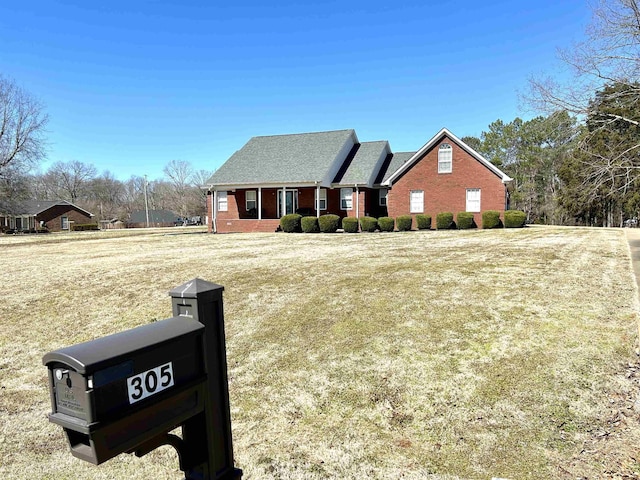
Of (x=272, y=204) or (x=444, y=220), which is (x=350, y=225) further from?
(x=272, y=204)

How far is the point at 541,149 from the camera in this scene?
48.8m

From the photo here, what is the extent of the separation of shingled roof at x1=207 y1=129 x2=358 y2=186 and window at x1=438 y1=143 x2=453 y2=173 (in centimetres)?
638

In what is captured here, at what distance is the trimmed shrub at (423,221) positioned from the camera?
76.5ft

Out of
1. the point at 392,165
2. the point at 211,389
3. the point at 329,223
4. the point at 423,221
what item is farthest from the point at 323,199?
the point at 211,389

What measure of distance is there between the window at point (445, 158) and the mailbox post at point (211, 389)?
2406 centimetres

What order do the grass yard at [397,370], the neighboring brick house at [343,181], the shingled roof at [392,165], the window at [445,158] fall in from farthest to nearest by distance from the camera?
the shingled roof at [392,165] < the window at [445,158] < the neighboring brick house at [343,181] < the grass yard at [397,370]

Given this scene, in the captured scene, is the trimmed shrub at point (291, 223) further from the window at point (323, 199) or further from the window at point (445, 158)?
the window at point (445, 158)

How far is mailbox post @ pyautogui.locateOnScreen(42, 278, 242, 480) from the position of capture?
4.64ft

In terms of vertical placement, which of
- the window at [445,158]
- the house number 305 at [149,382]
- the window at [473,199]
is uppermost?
the window at [445,158]

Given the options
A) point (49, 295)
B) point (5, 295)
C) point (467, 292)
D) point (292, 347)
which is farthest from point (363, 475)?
point (5, 295)

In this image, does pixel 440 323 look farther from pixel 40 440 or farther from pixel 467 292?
pixel 40 440

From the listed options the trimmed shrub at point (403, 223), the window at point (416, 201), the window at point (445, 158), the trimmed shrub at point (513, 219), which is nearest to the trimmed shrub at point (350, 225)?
the trimmed shrub at point (403, 223)

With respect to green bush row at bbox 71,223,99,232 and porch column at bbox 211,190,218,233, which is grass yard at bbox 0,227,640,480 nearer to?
porch column at bbox 211,190,218,233

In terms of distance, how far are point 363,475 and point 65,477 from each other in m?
2.41
